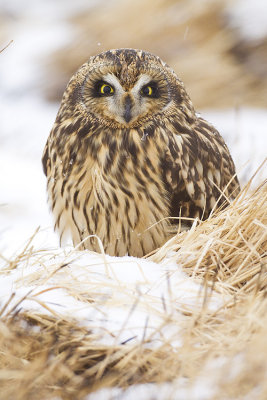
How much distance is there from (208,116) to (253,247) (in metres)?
5.21

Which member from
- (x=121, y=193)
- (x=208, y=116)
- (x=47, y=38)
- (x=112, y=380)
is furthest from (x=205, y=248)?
(x=47, y=38)

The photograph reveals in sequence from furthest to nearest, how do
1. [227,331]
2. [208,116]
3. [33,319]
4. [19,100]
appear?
[19,100]
[208,116]
[33,319]
[227,331]

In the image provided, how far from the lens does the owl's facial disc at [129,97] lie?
225 cm

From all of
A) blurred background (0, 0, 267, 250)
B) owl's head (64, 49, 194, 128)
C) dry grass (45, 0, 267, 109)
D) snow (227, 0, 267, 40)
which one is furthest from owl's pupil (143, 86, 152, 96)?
snow (227, 0, 267, 40)

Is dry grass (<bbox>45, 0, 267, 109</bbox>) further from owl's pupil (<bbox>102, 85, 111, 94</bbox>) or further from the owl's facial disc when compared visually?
owl's pupil (<bbox>102, 85, 111, 94</bbox>)

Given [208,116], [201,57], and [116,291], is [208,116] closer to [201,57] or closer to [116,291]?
[201,57]

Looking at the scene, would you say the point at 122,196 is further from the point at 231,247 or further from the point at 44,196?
the point at 44,196

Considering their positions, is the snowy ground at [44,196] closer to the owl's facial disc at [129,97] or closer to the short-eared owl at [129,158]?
the short-eared owl at [129,158]

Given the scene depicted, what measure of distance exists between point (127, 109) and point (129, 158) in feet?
0.63

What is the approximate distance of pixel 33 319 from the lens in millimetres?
1564

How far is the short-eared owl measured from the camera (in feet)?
7.51

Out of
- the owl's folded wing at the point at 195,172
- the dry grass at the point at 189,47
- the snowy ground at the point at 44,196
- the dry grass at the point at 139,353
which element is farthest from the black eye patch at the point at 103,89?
the dry grass at the point at 189,47

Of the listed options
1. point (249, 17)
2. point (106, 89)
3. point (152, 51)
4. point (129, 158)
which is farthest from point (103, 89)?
point (249, 17)

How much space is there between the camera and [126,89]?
2.25 metres
